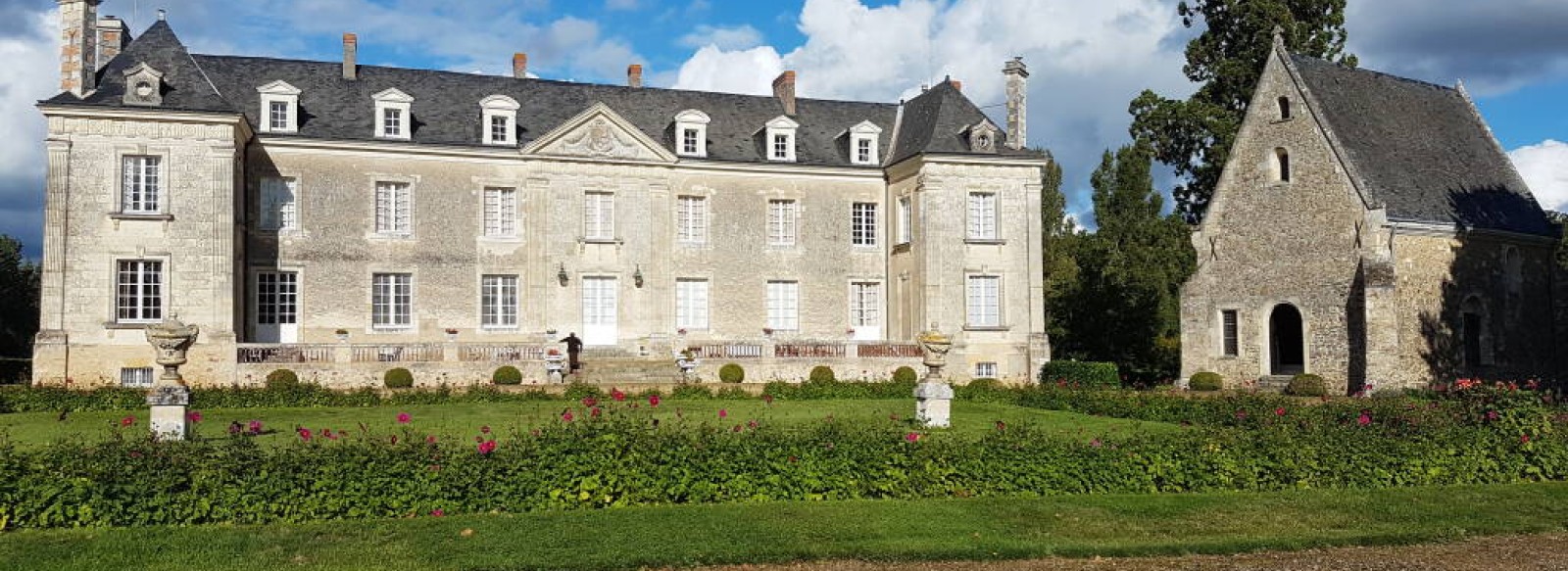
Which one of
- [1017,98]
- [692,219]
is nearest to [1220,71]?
[1017,98]

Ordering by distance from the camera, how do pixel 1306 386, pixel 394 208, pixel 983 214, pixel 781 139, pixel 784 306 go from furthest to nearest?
1. pixel 781 139
2. pixel 784 306
3. pixel 983 214
4. pixel 394 208
5. pixel 1306 386

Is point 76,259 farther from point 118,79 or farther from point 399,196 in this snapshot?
point 399,196

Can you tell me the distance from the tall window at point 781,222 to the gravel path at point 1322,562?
25620 mm

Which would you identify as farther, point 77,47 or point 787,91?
point 787,91

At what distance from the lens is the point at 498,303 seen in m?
33.2

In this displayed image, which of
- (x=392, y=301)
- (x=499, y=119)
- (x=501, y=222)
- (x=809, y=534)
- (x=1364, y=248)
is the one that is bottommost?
(x=809, y=534)

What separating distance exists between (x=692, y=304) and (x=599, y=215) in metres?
3.61

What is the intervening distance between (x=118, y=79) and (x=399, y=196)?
23.1ft

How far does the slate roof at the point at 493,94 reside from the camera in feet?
96.4

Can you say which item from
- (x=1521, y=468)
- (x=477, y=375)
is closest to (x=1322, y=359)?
(x=1521, y=468)

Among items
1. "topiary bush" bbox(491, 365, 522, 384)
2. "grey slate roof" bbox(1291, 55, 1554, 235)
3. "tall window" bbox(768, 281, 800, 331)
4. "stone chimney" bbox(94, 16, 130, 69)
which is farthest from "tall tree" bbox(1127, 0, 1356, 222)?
"stone chimney" bbox(94, 16, 130, 69)

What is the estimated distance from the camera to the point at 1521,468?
48.2 ft

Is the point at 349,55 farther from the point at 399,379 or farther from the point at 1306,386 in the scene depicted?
the point at 1306,386

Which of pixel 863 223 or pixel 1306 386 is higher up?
pixel 863 223
